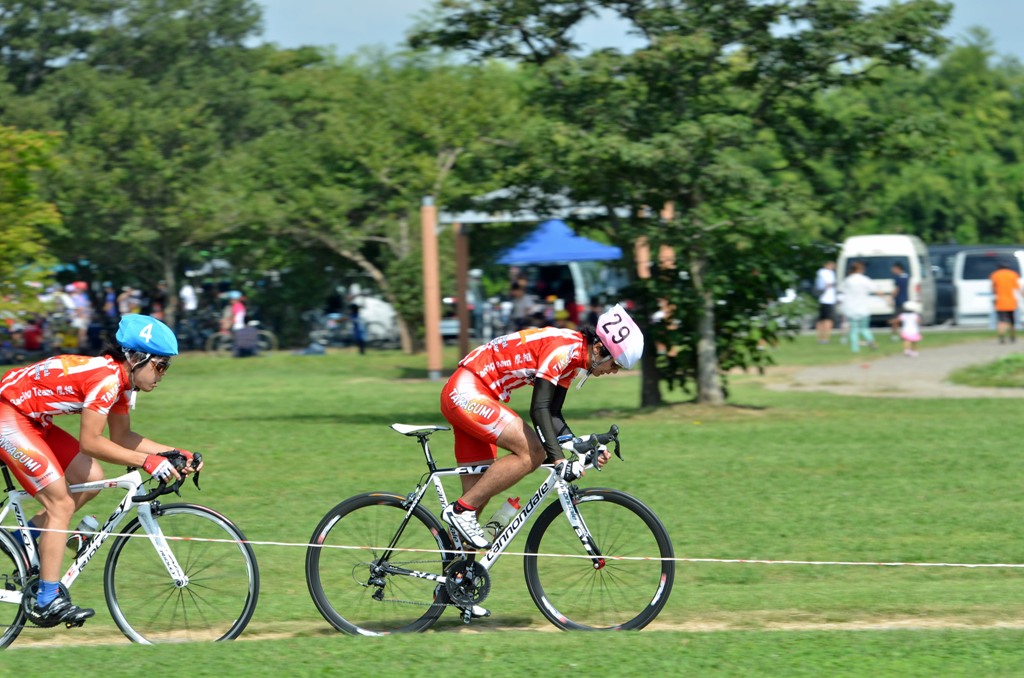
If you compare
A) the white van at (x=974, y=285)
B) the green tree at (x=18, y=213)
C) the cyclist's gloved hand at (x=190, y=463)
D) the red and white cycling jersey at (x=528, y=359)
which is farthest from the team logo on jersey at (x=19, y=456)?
the white van at (x=974, y=285)

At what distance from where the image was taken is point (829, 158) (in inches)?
768

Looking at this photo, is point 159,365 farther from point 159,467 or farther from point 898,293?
point 898,293

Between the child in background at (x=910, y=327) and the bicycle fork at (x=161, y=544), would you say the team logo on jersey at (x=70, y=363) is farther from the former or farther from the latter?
the child in background at (x=910, y=327)

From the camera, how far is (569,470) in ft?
25.2

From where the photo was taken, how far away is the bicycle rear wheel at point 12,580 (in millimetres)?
7484

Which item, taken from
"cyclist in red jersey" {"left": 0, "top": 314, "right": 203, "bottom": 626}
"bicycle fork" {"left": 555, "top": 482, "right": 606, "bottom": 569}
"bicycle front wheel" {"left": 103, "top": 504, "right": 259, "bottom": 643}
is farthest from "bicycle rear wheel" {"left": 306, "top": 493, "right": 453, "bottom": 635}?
"cyclist in red jersey" {"left": 0, "top": 314, "right": 203, "bottom": 626}

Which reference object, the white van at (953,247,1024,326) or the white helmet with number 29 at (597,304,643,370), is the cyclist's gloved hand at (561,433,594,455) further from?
the white van at (953,247,1024,326)

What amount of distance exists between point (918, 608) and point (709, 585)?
1.50 metres

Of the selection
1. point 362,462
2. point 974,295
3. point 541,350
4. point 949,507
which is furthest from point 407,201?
point 541,350

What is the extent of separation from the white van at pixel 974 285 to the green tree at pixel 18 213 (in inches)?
983

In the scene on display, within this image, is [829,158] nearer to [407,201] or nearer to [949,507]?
[949,507]

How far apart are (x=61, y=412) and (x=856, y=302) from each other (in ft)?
80.3

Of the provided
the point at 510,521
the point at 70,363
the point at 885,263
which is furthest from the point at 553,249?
the point at 70,363

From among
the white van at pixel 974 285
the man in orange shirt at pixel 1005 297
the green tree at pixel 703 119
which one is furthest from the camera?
the white van at pixel 974 285
